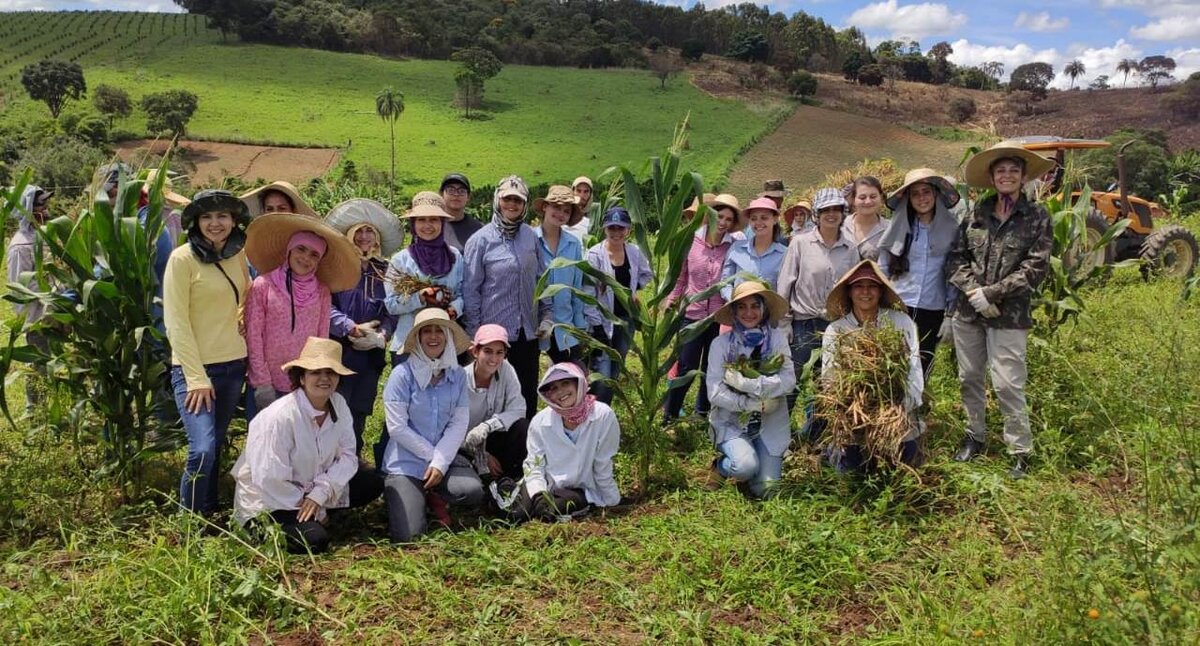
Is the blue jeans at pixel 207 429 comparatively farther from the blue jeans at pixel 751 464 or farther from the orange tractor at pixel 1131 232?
the orange tractor at pixel 1131 232

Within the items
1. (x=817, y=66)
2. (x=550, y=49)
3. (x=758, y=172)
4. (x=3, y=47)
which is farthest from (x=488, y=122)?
(x=3, y=47)

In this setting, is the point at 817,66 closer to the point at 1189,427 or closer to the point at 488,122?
the point at 488,122

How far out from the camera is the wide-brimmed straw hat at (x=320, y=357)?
10.8 feet

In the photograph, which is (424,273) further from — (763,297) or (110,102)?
(110,102)

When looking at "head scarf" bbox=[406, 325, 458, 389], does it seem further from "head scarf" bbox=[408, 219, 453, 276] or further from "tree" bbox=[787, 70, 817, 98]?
"tree" bbox=[787, 70, 817, 98]

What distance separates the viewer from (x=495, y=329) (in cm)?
397

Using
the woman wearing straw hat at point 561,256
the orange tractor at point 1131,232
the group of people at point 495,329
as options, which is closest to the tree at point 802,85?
the orange tractor at point 1131,232

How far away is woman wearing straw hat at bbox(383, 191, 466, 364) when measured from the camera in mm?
4188

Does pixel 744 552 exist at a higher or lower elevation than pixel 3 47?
lower

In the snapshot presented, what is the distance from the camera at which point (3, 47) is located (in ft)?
193

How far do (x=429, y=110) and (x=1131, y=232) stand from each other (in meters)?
41.6

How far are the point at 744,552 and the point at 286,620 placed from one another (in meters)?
1.98

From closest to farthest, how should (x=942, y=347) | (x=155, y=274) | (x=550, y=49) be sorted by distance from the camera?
(x=155, y=274)
(x=942, y=347)
(x=550, y=49)

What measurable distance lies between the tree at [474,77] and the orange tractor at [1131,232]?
1538 inches
